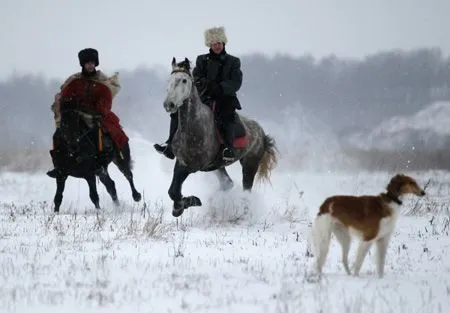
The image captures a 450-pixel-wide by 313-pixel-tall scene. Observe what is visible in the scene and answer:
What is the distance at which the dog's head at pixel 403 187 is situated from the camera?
5723 mm

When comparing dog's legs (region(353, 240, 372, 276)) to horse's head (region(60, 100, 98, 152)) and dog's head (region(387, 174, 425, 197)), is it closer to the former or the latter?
dog's head (region(387, 174, 425, 197))

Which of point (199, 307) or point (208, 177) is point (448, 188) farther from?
point (199, 307)

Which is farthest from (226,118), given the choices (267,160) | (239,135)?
(267,160)

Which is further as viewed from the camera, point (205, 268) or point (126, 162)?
point (126, 162)

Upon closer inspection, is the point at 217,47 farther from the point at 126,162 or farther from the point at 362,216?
the point at 362,216

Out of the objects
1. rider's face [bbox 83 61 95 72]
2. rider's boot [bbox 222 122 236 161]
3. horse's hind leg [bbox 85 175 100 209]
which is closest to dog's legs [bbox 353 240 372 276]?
rider's boot [bbox 222 122 236 161]

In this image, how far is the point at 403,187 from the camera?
5.74 m

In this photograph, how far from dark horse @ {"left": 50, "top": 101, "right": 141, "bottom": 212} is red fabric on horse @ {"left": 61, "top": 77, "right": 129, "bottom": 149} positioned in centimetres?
14

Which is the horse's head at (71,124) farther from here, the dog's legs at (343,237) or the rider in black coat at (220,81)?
the dog's legs at (343,237)

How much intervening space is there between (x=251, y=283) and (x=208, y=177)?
23.8 feet

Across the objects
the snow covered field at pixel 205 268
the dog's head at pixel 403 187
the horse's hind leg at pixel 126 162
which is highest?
the horse's hind leg at pixel 126 162

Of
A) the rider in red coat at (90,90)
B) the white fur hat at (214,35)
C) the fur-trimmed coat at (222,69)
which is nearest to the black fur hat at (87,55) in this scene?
the rider in red coat at (90,90)

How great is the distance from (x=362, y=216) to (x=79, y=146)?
6.69 meters

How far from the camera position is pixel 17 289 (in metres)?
4.98
